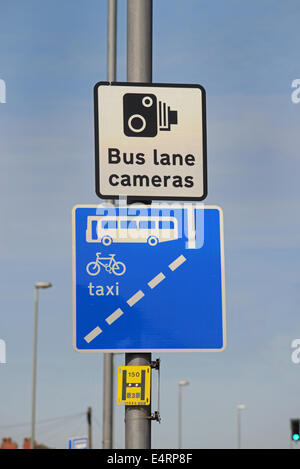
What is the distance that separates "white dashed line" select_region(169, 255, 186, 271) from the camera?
5074 millimetres

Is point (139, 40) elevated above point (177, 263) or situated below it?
above

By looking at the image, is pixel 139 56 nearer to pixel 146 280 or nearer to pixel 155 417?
pixel 146 280

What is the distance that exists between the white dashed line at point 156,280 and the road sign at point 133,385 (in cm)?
47

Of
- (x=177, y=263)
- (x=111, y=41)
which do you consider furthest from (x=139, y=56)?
(x=111, y=41)

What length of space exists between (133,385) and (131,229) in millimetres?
888

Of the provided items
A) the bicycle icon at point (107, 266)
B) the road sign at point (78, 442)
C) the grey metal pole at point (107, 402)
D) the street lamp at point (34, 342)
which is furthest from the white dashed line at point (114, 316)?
the street lamp at point (34, 342)

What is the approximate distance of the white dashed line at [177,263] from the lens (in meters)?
5.07

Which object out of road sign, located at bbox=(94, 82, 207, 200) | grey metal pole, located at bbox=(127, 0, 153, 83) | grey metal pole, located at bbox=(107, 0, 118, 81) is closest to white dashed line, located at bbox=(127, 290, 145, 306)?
road sign, located at bbox=(94, 82, 207, 200)

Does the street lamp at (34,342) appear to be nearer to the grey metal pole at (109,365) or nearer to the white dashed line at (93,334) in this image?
the grey metal pole at (109,365)

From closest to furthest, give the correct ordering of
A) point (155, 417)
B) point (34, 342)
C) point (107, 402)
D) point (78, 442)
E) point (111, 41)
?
point (155, 417)
point (111, 41)
point (107, 402)
point (78, 442)
point (34, 342)

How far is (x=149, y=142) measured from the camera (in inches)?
204

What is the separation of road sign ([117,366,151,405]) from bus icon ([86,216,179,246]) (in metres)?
0.72

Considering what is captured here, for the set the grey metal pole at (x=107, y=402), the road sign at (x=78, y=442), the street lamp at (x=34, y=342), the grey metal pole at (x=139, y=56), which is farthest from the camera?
the street lamp at (x=34, y=342)
